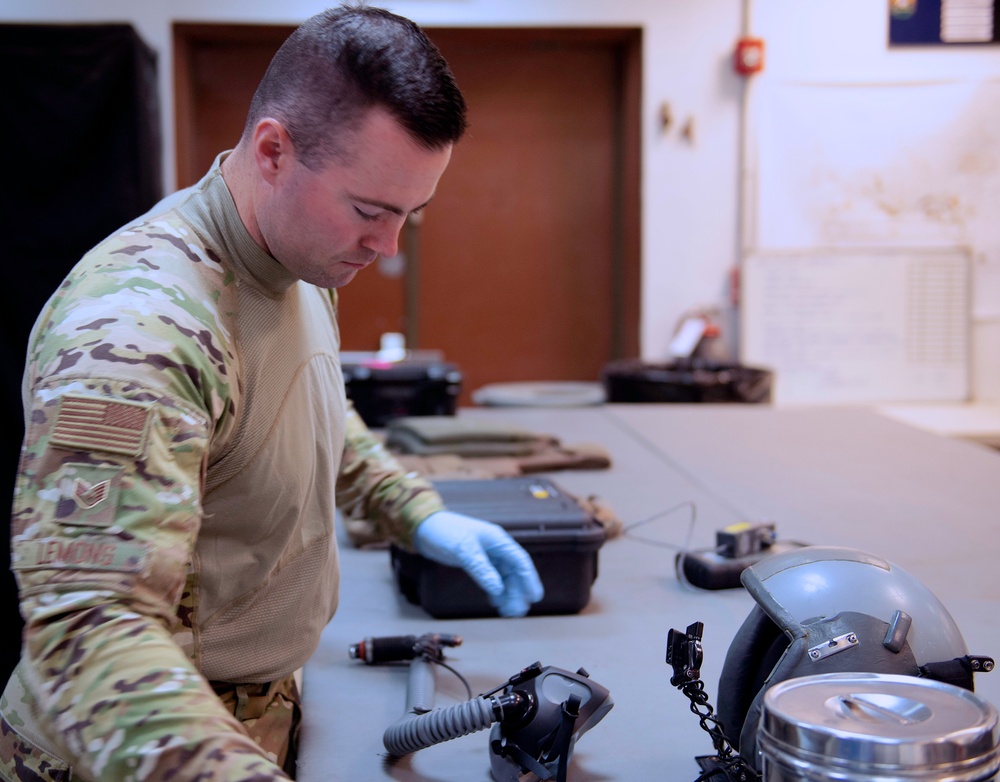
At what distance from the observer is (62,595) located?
68 cm

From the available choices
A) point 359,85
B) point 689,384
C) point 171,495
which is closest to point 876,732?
point 171,495

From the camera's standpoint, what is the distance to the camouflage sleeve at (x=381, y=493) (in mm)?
1289

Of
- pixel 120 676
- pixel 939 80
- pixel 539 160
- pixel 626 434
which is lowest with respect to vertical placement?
pixel 626 434

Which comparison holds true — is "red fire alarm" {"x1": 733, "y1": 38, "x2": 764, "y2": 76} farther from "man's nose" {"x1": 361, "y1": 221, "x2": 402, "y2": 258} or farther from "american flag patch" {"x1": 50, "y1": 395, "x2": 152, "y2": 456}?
"american flag patch" {"x1": 50, "y1": 395, "x2": 152, "y2": 456}

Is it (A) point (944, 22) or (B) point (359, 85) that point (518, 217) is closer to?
(A) point (944, 22)

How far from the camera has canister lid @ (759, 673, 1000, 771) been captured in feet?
2.01

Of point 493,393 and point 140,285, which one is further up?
point 140,285

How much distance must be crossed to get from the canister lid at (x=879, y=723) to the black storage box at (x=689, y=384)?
2.67 meters

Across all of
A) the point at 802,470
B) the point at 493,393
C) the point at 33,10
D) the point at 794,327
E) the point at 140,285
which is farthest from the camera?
the point at 794,327

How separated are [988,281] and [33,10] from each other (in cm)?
387

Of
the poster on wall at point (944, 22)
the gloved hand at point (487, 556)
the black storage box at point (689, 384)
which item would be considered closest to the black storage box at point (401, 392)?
the black storage box at point (689, 384)

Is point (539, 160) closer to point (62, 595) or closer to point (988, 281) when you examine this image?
point (988, 281)

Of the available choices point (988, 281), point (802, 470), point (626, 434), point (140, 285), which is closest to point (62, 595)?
point (140, 285)

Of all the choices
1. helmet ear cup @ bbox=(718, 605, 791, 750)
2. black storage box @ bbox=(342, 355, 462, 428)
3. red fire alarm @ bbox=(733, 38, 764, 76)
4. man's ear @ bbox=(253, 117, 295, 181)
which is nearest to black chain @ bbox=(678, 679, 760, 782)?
helmet ear cup @ bbox=(718, 605, 791, 750)
